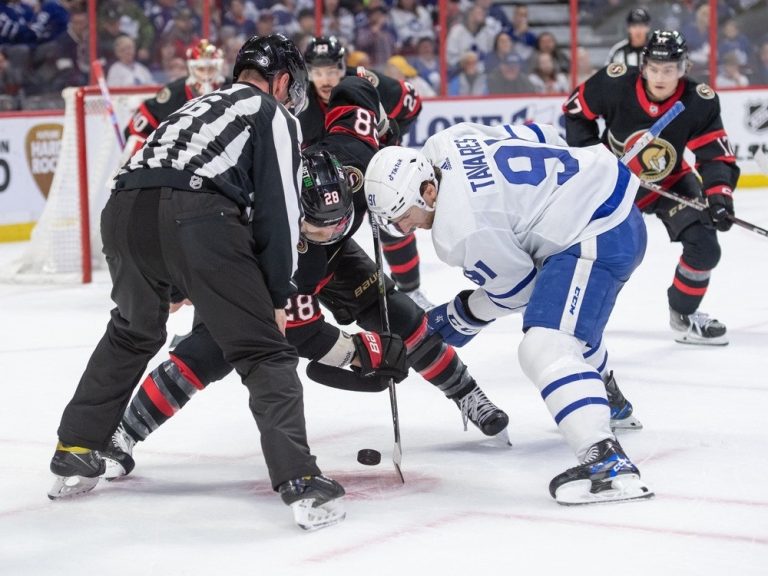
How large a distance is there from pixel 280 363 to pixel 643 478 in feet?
3.12

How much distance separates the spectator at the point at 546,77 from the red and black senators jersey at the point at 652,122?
4768 millimetres

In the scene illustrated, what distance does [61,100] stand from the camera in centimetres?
839

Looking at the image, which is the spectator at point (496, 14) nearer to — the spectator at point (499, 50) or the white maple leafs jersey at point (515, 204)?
the spectator at point (499, 50)

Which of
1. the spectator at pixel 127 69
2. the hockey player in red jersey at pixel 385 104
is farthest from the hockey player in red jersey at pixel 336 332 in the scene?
the spectator at pixel 127 69

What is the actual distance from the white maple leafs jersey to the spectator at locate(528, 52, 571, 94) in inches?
269

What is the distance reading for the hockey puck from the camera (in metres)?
3.22

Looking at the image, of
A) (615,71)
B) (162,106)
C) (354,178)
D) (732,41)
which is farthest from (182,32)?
(354,178)

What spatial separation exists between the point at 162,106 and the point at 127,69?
130 inches

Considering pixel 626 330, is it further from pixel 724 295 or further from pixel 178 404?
pixel 178 404

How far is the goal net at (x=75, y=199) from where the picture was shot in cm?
668

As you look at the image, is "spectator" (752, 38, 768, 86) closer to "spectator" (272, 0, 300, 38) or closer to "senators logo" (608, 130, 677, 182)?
"spectator" (272, 0, 300, 38)

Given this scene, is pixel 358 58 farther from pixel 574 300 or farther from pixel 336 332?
pixel 574 300

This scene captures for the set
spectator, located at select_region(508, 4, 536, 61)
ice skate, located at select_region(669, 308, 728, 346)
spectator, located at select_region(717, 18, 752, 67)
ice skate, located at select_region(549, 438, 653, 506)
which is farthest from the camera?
spectator, located at select_region(717, 18, 752, 67)

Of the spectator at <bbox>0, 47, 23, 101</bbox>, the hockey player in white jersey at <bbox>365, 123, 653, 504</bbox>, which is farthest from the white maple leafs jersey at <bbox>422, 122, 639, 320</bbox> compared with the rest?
the spectator at <bbox>0, 47, 23, 101</bbox>
